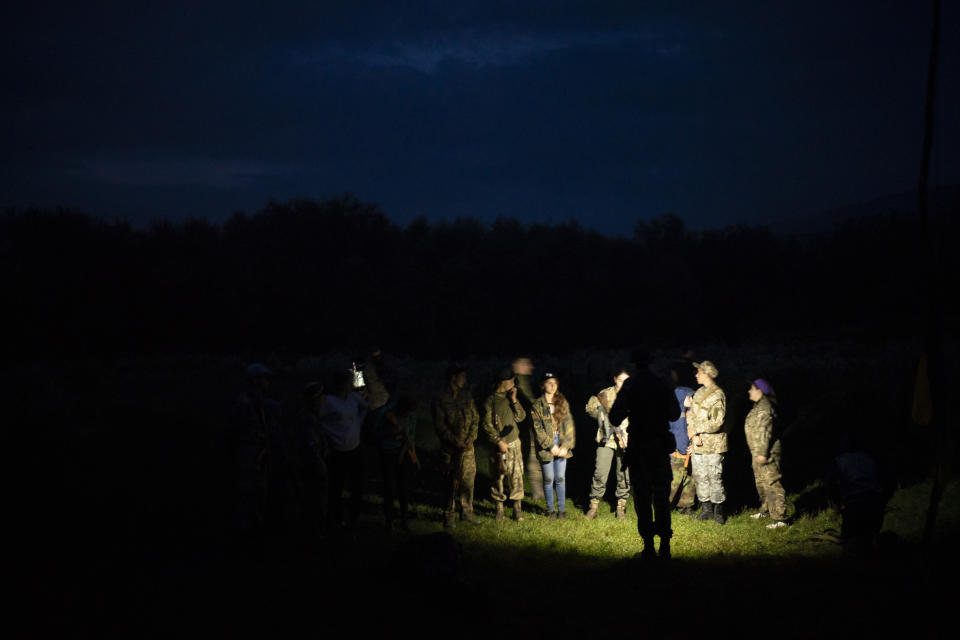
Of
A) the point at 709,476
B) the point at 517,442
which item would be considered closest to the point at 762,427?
the point at 709,476

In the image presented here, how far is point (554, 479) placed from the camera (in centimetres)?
1122

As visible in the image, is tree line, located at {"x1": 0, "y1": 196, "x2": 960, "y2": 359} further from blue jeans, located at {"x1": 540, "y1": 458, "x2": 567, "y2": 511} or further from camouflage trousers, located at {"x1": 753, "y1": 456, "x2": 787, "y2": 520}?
blue jeans, located at {"x1": 540, "y1": 458, "x2": 567, "y2": 511}

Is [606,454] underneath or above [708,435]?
underneath

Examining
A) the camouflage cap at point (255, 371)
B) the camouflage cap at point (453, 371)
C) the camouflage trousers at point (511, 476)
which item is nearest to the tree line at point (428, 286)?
the camouflage trousers at point (511, 476)

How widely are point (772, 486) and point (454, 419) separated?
4682 mm

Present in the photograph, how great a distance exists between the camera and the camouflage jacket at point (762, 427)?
10.5 m

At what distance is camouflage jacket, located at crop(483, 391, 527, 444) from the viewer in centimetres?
1052

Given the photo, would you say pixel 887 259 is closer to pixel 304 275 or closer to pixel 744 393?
pixel 744 393

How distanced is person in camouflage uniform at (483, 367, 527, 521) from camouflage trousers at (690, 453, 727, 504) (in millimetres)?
2615

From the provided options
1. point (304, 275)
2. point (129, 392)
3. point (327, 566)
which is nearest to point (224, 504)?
point (327, 566)

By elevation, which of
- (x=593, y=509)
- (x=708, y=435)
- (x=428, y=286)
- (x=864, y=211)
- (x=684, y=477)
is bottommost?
(x=593, y=509)

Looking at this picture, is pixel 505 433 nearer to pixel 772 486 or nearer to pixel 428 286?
pixel 772 486

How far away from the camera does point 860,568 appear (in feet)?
26.5

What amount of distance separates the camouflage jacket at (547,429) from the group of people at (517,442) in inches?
0.6
